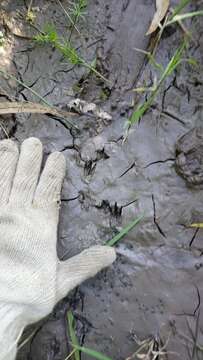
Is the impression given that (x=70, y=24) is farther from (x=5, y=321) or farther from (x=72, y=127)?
(x=5, y=321)

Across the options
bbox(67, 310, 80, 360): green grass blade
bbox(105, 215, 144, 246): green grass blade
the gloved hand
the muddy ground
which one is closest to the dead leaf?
the muddy ground

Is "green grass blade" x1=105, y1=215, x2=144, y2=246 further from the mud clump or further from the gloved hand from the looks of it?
the mud clump

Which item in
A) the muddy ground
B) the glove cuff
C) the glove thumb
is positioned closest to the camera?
the glove cuff

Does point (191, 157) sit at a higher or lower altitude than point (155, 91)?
lower

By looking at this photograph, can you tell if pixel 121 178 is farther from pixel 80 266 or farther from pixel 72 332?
pixel 72 332

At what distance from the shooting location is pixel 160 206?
2826mm

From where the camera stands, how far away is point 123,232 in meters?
2.81

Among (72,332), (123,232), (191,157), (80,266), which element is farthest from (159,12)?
(72,332)

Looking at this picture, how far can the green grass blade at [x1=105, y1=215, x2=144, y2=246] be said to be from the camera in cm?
281

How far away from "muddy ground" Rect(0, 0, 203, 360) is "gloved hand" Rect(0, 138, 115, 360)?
0.16m

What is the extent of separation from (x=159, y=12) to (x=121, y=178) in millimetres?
910

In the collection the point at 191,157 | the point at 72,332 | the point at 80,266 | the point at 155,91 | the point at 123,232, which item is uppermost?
the point at 155,91

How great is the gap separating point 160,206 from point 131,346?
746 millimetres

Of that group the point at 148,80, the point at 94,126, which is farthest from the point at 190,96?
the point at 94,126
